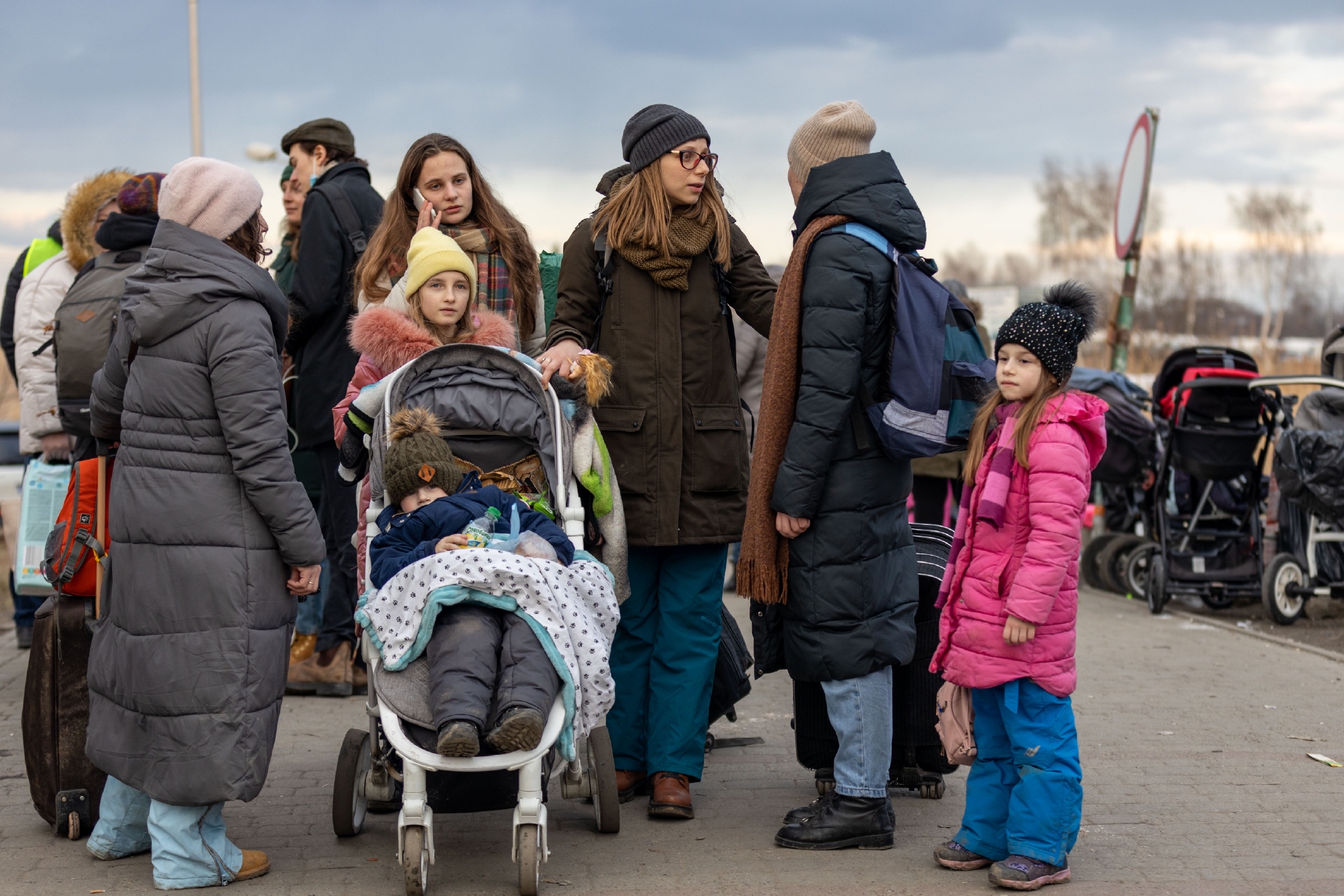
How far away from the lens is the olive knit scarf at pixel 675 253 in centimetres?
505

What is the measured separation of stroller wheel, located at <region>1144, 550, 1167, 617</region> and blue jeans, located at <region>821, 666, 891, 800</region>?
17.5 feet

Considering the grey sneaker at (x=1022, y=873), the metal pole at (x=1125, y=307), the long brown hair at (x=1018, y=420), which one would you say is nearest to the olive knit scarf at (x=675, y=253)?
the long brown hair at (x=1018, y=420)

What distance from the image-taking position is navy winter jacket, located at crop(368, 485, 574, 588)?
13.7ft

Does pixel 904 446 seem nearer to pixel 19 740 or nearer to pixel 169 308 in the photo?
pixel 169 308

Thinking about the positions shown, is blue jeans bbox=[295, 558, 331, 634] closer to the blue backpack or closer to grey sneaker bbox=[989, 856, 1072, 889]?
the blue backpack

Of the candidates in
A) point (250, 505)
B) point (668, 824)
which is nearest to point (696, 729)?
point (668, 824)

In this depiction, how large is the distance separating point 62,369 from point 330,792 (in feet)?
7.36

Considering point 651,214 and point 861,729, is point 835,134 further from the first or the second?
point 861,729

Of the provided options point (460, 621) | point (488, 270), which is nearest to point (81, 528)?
point (460, 621)

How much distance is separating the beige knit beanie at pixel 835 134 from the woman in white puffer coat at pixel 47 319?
3929 millimetres

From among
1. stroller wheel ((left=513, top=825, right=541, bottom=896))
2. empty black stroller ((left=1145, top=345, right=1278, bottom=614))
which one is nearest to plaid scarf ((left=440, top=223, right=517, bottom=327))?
stroller wheel ((left=513, top=825, right=541, bottom=896))

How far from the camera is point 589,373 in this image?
480 centimetres

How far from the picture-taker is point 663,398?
5.09 m

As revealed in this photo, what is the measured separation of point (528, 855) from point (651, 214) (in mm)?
2329
